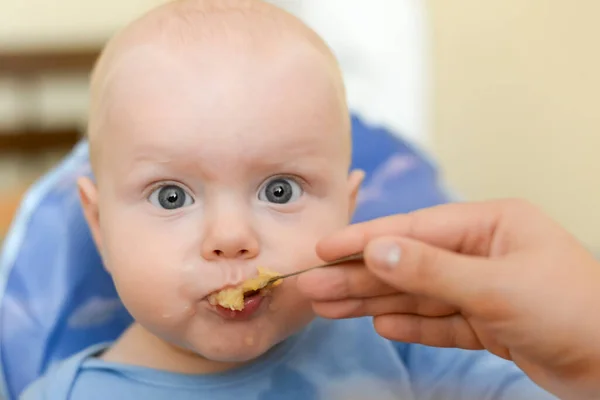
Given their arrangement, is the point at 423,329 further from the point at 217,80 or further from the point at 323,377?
the point at 217,80

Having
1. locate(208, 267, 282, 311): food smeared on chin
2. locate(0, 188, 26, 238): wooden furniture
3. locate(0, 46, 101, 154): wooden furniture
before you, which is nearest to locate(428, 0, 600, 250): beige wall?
locate(0, 46, 101, 154): wooden furniture

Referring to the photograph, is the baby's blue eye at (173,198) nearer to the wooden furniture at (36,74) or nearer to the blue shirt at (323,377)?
the blue shirt at (323,377)

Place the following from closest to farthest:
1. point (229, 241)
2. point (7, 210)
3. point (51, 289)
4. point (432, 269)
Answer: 1. point (432, 269)
2. point (229, 241)
3. point (51, 289)
4. point (7, 210)

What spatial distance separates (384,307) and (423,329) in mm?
43

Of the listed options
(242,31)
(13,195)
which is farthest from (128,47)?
(13,195)

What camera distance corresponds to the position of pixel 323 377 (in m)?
0.77

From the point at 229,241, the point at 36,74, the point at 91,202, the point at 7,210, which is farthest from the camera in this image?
the point at 36,74

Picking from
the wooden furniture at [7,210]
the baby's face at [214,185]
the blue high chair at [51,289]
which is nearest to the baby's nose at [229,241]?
the baby's face at [214,185]

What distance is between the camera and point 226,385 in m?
0.73

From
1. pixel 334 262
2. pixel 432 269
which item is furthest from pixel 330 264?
pixel 432 269

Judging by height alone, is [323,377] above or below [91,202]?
below

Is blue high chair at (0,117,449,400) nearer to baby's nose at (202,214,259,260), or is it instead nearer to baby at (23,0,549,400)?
baby at (23,0,549,400)

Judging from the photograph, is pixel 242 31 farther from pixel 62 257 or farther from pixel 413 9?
pixel 413 9

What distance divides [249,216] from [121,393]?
27 centimetres
